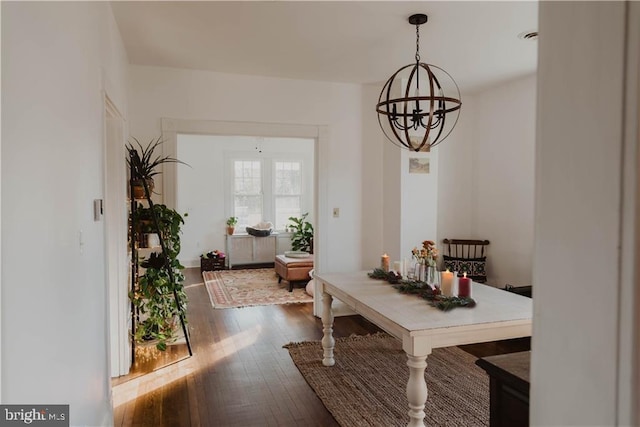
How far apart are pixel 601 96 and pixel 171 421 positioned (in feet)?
8.99

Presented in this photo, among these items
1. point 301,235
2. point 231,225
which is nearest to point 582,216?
point 301,235

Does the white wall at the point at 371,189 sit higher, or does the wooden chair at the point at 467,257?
the white wall at the point at 371,189

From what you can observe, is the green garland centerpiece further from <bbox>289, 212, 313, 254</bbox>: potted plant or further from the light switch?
<bbox>289, 212, 313, 254</bbox>: potted plant

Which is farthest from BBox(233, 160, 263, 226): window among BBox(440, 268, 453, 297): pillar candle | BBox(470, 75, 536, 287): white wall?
BBox(440, 268, 453, 297): pillar candle

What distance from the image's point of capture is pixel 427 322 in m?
2.21

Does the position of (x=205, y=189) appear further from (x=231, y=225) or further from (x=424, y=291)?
(x=424, y=291)

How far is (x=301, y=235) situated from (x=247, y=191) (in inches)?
58.5

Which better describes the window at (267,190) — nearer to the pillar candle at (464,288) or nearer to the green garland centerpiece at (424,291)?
the green garland centerpiece at (424,291)

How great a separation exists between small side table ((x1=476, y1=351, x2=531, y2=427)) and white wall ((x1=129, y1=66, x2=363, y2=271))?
3.78 metres

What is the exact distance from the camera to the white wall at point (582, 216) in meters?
0.58

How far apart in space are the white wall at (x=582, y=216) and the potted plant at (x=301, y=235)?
7158 millimetres

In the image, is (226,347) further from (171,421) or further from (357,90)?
(357,90)

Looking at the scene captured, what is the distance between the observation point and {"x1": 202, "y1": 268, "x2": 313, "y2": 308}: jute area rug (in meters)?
5.63

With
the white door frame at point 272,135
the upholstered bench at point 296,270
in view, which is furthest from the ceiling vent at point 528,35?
the upholstered bench at point 296,270
